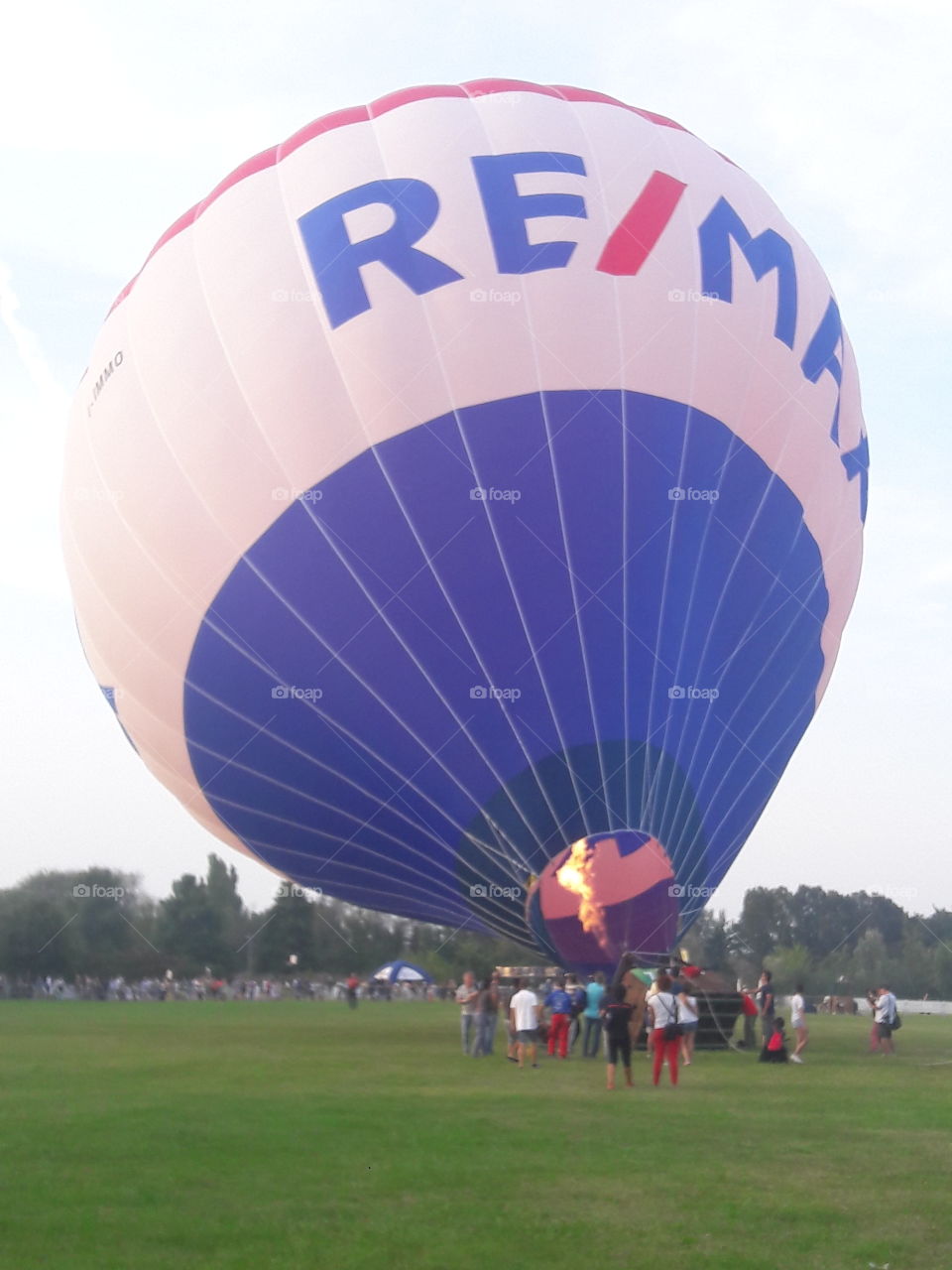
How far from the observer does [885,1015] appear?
707 inches

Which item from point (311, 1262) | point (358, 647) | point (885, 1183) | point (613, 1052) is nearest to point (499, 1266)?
point (311, 1262)

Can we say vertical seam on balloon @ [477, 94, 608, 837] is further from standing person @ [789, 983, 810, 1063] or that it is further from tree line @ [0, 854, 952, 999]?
tree line @ [0, 854, 952, 999]

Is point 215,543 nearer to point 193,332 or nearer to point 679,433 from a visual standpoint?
point 193,332

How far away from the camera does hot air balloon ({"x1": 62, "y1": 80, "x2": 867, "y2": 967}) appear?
53.0 ft

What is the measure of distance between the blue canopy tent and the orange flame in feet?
138

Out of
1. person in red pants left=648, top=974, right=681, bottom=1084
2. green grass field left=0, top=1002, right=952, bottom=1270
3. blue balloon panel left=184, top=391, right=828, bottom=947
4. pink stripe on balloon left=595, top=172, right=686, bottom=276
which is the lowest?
green grass field left=0, top=1002, right=952, bottom=1270

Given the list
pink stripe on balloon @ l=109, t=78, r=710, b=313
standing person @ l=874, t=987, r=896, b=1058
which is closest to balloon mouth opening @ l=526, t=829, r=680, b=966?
standing person @ l=874, t=987, r=896, b=1058

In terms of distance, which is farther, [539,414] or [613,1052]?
[539,414]

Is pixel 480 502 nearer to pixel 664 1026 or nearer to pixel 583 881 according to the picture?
pixel 583 881

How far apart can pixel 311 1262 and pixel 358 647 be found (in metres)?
10.6

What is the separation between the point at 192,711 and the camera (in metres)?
18.1

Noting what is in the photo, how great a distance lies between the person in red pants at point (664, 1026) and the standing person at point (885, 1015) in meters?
5.40

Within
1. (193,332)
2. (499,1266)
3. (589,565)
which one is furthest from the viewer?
(193,332)

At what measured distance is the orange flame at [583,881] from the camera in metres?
16.0
